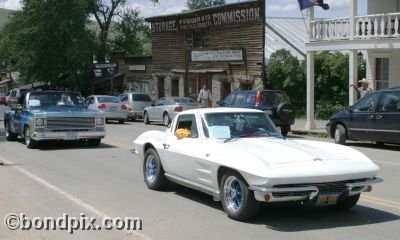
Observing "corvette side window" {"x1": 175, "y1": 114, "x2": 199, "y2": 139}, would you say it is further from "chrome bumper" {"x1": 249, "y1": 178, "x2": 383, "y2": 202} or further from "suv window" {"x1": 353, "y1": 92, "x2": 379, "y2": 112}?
"suv window" {"x1": 353, "y1": 92, "x2": 379, "y2": 112}

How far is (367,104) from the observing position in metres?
17.5

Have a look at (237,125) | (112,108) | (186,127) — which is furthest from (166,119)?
(237,125)

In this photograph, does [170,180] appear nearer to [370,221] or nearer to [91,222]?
[91,222]

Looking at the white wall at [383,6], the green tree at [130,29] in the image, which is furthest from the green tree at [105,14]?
the white wall at [383,6]

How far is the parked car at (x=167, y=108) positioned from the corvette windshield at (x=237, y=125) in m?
19.2

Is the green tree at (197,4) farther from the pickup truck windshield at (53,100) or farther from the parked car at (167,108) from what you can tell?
the pickup truck windshield at (53,100)

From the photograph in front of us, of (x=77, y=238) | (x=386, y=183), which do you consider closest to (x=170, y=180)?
(x=77, y=238)

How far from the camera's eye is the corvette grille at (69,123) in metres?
16.5

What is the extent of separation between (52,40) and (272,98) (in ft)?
105

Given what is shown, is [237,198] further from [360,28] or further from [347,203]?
[360,28]

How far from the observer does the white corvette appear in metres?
6.99

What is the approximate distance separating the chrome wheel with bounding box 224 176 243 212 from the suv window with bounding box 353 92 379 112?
10.6 metres

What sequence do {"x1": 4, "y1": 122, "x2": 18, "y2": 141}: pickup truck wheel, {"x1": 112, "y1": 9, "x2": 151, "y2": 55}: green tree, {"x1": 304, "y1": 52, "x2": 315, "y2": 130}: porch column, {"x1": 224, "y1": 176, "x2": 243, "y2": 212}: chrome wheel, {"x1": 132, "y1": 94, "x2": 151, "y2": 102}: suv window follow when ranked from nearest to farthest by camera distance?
1. {"x1": 224, "y1": 176, "x2": 243, "y2": 212}: chrome wheel
2. {"x1": 4, "y1": 122, "x2": 18, "y2": 141}: pickup truck wheel
3. {"x1": 304, "y1": 52, "x2": 315, "y2": 130}: porch column
4. {"x1": 132, "y1": 94, "x2": 151, "y2": 102}: suv window
5. {"x1": 112, "y1": 9, "x2": 151, "y2": 55}: green tree

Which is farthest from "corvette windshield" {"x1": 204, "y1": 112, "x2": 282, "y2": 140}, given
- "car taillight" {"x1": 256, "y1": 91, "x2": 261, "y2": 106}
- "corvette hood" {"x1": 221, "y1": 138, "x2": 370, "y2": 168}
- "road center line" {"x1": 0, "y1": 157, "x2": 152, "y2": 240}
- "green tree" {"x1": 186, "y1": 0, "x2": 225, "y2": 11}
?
"green tree" {"x1": 186, "y1": 0, "x2": 225, "y2": 11}
